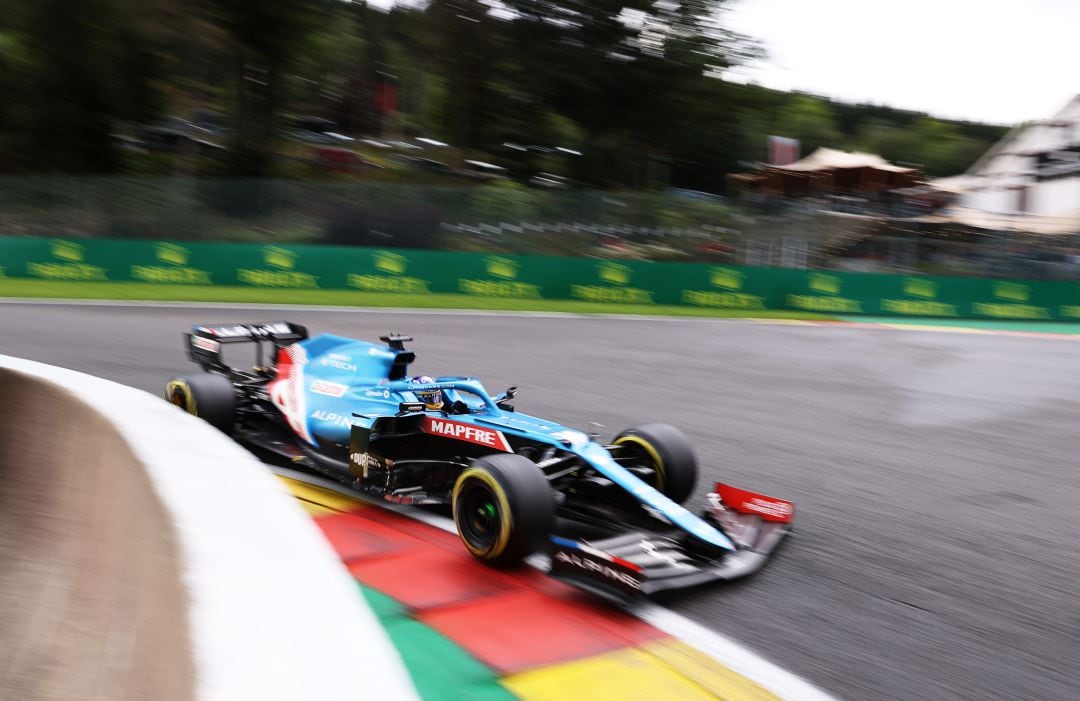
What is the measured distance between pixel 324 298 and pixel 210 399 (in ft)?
39.7

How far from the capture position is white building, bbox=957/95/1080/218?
4172cm

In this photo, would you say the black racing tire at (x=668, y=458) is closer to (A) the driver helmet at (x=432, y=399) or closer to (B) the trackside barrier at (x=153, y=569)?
(A) the driver helmet at (x=432, y=399)

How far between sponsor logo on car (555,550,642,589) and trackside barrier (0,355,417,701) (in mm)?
1735

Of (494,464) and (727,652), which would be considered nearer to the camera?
(727,652)

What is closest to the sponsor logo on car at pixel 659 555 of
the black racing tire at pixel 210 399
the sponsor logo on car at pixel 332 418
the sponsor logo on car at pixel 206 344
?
the sponsor logo on car at pixel 332 418

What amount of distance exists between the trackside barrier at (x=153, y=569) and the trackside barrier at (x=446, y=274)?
602 inches

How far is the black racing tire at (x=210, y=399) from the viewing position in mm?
6762

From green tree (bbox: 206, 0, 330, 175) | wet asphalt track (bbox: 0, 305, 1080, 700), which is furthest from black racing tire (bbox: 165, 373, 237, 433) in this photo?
green tree (bbox: 206, 0, 330, 175)

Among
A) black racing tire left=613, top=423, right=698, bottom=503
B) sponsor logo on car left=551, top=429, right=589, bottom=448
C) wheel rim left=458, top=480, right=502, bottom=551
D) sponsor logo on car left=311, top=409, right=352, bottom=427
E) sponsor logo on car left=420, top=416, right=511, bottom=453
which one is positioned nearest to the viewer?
wheel rim left=458, top=480, right=502, bottom=551

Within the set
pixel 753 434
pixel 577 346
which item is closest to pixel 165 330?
pixel 577 346

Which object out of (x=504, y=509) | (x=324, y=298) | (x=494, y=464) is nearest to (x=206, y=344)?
(x=494, y=464)

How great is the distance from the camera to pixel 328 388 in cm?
646

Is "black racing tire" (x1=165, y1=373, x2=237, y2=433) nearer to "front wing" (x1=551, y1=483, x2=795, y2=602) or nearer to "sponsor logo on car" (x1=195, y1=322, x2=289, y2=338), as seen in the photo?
"sponsor logo on car" (x1=195, y1=322, x2=289, y2=338)

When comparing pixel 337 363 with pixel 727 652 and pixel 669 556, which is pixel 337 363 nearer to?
pixel 669 556
